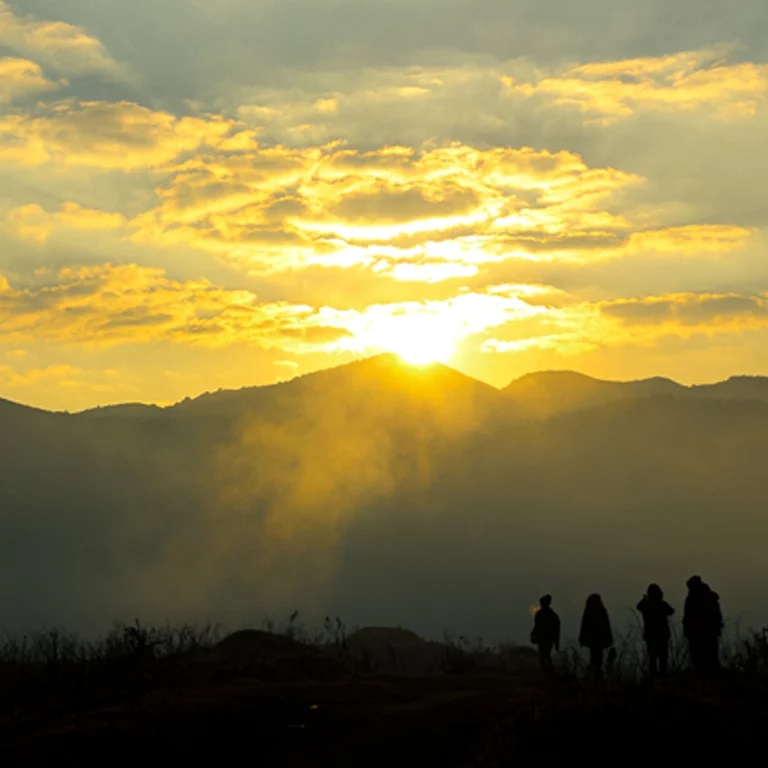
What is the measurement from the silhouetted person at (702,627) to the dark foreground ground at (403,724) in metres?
2.35

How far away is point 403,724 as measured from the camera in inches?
702

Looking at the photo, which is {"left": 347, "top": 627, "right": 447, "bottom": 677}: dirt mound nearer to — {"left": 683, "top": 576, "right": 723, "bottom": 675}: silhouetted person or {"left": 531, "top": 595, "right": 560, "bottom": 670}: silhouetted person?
{"left": 531, "top": 595, "right": 560, "bottom": 670}: silhouetted person

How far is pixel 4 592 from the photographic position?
190 meters

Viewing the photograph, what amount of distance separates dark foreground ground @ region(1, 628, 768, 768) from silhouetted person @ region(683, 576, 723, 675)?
7.72ft

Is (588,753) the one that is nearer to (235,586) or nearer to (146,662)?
(146,662)

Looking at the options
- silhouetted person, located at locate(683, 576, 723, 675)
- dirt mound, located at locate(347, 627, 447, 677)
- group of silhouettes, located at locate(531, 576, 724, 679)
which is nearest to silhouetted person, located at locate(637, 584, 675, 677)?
group of silhouettes, located at locate(531, 576, 724, 679)

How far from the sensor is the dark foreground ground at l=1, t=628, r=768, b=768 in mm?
15211

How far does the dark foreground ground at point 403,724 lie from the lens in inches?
599

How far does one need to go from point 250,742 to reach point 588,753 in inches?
200

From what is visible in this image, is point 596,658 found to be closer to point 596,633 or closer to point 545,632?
point 596,633

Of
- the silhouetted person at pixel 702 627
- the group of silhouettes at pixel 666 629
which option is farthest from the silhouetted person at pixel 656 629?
the silhouetted person at pixel 702 627

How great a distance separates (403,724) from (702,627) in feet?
23.9

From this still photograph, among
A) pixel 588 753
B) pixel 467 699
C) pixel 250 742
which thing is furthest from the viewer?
pixel 467 699

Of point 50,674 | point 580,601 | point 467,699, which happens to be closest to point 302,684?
point 467,699
